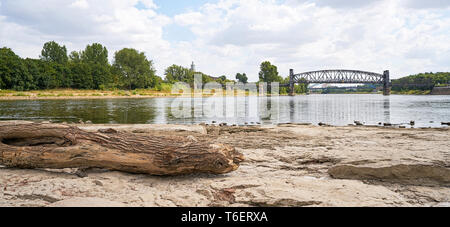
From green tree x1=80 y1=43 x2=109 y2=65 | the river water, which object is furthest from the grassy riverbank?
the river water

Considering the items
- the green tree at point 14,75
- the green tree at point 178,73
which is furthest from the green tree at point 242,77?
the green tree at point 14,75

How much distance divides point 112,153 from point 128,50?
118 meters

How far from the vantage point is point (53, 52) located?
103 m

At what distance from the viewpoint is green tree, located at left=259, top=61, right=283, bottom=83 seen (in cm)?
14204

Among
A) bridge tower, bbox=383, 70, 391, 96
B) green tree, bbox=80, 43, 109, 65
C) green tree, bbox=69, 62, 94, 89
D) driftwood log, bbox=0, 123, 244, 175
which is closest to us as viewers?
driftwood log, bbox=0, 123, 244, 175

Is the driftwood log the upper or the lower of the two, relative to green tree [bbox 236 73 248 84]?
lower

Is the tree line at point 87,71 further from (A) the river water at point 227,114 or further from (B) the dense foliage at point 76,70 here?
(A) the river water at point 227,114

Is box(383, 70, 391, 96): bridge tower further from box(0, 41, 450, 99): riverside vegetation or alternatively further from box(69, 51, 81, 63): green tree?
box(69, 51, 81, 63): green tree

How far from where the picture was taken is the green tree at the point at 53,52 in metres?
102

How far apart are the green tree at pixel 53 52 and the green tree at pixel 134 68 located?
733 inches

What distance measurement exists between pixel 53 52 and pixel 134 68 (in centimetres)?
2897

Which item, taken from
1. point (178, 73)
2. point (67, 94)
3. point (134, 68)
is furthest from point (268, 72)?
point (67, 94)

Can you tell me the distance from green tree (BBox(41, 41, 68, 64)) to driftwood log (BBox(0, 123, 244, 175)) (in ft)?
376
